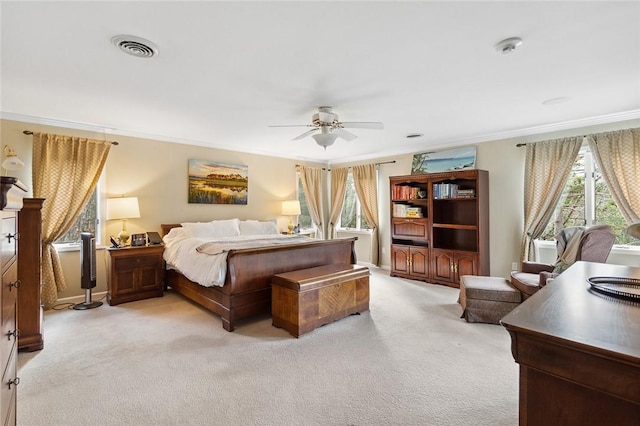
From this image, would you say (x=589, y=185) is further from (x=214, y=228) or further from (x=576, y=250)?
(x=214, y=228)

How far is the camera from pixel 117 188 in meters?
4.48

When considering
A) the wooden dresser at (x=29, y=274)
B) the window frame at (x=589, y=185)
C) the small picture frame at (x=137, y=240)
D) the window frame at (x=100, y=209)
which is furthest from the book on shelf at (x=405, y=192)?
the wooden dresser at (x=29, y=274)

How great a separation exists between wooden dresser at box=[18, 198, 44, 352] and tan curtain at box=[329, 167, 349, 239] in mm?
5112

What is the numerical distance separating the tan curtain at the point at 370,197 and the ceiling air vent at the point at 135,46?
471cm

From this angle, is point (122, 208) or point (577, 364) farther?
point (122, 208)

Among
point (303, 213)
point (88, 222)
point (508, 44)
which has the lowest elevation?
point (88, 222)

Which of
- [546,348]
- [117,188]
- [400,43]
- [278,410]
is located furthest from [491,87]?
[117,188]

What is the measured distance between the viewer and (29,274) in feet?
8.73

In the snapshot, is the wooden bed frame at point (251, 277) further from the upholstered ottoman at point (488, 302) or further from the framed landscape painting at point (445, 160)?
the framed landscape painting at point (445, 160)

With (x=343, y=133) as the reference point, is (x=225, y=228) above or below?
below

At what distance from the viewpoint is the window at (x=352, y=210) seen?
684cm

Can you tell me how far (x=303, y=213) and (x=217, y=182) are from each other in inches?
83.9

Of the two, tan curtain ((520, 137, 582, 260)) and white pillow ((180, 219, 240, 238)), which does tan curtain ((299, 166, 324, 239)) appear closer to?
white pillow ((180, 219, 240, 238))

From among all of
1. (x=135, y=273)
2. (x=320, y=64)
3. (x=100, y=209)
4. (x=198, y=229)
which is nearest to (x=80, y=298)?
(x=135, y=273)
